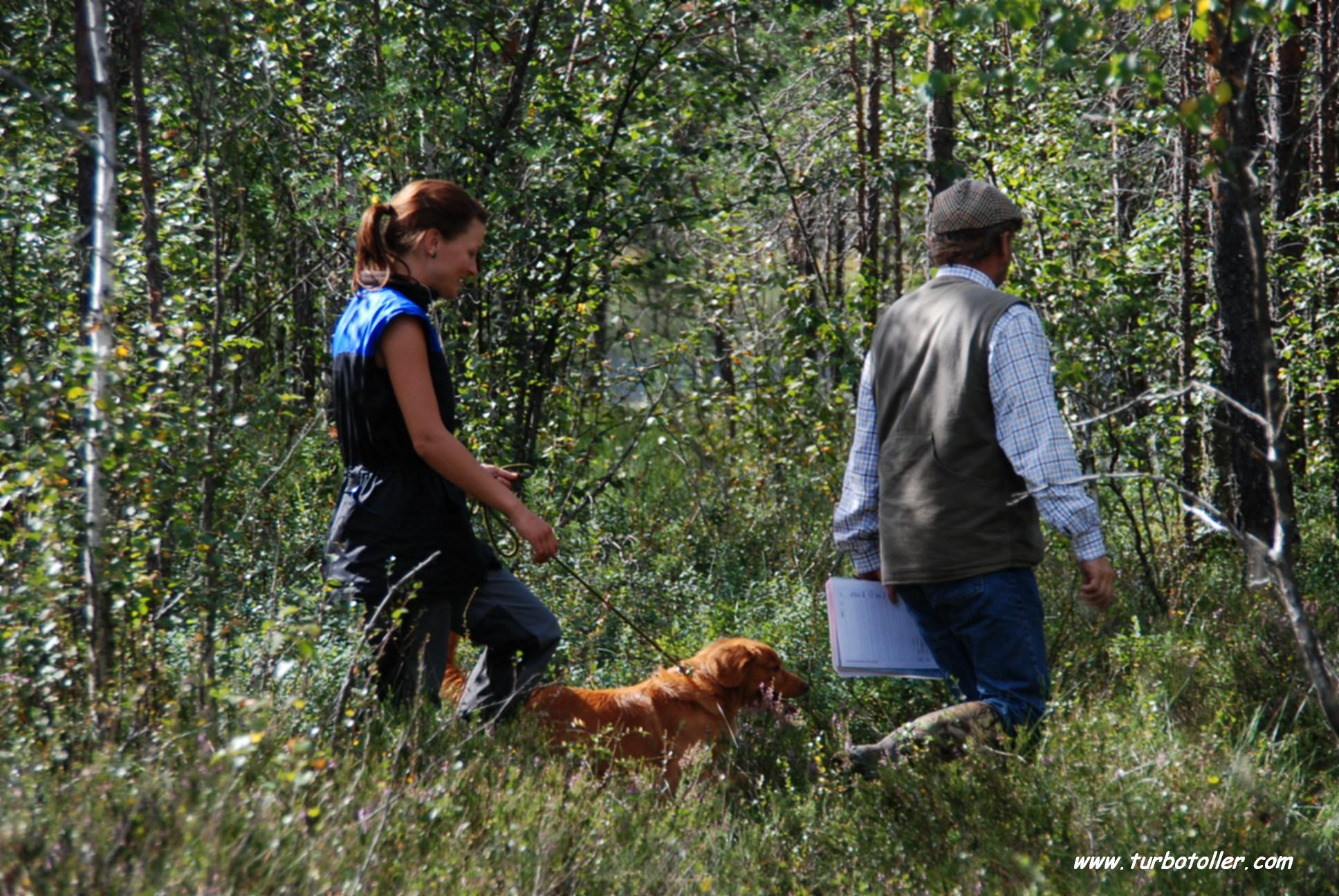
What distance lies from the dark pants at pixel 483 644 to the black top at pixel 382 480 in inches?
4.7

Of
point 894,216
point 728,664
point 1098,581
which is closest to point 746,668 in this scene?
point 728,664

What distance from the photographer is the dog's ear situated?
4.60 meters

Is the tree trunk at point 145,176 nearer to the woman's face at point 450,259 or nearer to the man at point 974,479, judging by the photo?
the woman's face at point 450,259

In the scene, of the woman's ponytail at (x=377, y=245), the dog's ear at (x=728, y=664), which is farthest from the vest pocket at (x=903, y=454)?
the woman's ponytail at (x=377, y=245)

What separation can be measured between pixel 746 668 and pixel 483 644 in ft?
3.74

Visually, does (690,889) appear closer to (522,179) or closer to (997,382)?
(997,382)

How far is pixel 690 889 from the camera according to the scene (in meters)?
3.26

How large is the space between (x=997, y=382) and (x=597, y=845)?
5.63 ft

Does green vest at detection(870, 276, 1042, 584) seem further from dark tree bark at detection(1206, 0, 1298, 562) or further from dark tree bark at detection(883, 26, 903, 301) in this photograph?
dark tree bark at detection(883, 26, 903, 301)

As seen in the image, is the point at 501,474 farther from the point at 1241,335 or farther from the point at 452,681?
the point at 1241,335

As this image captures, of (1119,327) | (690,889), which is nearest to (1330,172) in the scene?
(1119,327)

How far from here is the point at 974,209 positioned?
3885mm

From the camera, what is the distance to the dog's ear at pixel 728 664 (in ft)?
15.1

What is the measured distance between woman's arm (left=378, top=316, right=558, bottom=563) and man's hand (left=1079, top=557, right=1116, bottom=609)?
1.67 meters
